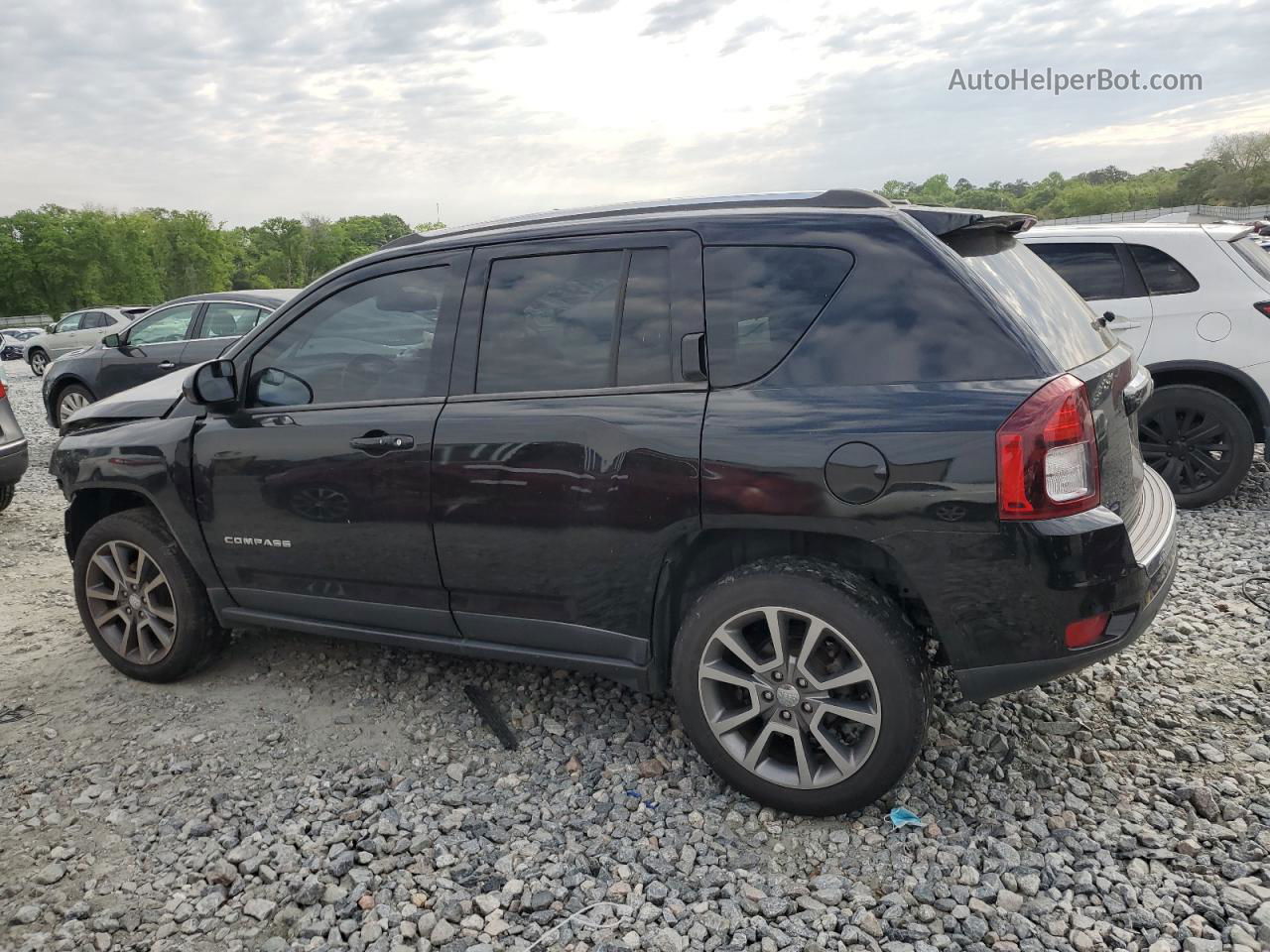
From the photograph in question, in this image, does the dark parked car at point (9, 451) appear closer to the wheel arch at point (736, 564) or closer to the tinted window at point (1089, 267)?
the wheel arch at point (736, 564)

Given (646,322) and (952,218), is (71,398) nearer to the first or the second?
(646,322)

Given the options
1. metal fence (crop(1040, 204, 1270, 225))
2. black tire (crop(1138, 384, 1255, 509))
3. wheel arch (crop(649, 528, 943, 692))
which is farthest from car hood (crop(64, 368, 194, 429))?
metal fence (crop(1040, 204, 1270, 225))

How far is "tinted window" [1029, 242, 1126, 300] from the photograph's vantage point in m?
6.57

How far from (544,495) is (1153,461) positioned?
5010 mm

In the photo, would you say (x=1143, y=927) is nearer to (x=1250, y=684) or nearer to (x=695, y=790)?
(x=695, y=790)

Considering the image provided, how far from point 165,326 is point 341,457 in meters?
8.42

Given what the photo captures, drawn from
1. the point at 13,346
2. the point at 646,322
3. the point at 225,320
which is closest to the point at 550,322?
the point at 646,322

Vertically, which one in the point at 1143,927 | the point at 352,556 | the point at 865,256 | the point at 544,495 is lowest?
the point at 1143,927

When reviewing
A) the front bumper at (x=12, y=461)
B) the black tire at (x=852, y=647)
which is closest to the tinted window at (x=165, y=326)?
the front bumper at (x=12, y=461)

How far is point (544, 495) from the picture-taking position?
320 centimetres

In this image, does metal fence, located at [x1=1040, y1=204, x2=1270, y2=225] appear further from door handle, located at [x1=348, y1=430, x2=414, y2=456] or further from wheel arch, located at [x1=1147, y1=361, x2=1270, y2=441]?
door handle, located at [x1=348, y1=430, x2=414, y2=456]

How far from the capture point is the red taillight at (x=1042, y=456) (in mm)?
2607

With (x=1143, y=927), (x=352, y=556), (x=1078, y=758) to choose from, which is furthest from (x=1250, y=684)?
(x=352, y=556)

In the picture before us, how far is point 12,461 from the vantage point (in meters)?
7.09
